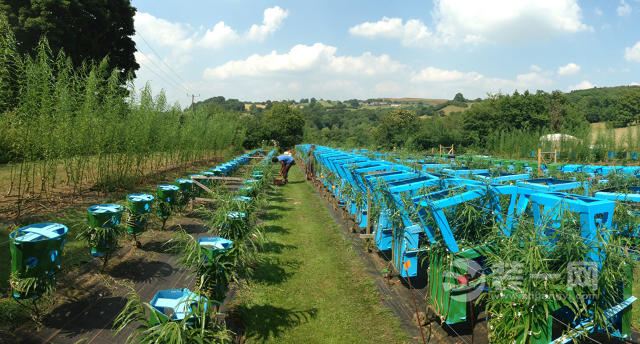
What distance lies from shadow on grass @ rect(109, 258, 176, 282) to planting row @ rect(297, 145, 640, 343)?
117 inches

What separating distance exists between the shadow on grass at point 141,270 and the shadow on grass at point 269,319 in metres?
1.38

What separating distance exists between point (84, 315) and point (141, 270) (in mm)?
1224

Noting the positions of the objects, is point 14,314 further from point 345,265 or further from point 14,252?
point 345,265

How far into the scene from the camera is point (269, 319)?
3.77 m

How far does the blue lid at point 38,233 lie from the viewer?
3152 millimetres

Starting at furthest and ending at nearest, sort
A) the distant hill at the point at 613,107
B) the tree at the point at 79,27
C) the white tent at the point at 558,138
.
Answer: the distant hill at the point at 613,107 < the white tent at the point at 558,138 < the tree at the point at 79,27

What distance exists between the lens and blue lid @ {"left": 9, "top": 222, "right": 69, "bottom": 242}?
315 cm

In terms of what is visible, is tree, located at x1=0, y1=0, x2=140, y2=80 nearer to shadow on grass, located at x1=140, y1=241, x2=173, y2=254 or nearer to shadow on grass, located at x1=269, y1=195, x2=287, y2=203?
shadow on grass, located at x1=269, y1=195, x2=287, y2=203

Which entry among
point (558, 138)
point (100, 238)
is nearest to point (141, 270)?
point (100, 238)

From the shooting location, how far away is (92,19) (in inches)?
698

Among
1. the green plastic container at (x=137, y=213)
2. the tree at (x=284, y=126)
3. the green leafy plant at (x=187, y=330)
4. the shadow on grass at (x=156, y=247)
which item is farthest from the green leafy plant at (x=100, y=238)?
the tree at (x=284, y=126)

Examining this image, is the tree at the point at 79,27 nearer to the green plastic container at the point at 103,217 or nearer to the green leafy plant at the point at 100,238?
the green plastic container at the point at 103,217

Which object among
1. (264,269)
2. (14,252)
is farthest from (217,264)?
(264,269)

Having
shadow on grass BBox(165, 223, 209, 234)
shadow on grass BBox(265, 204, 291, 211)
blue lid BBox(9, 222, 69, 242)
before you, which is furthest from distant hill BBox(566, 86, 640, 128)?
blue lid BBox(9, 222, 69, 242)
